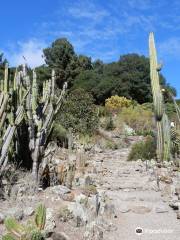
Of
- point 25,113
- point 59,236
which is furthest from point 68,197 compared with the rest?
point 25,113

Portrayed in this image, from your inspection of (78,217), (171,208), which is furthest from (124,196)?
(78,217)

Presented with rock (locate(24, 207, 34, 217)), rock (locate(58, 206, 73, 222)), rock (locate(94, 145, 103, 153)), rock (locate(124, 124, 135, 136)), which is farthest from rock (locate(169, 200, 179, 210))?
rock (locate(124, 124, 135, 136))

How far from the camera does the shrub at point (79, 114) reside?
62.8 ft

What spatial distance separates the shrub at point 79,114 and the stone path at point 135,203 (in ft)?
15.0

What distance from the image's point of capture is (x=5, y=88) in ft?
28.1

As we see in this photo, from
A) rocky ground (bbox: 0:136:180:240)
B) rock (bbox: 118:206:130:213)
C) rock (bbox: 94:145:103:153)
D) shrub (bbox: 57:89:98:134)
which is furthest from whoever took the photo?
shrub (bbox: 57:89:98:134)

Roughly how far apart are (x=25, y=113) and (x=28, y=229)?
140 inches

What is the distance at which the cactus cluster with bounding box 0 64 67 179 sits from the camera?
336 inches

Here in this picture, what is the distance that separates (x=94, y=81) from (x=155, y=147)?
19.9 metres

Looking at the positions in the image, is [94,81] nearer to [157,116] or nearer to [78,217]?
[157,116]

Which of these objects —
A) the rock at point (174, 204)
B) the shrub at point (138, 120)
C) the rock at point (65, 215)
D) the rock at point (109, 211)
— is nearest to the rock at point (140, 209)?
the rock at point (174, 204)

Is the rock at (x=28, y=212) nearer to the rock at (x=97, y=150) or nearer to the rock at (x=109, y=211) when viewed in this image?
the rock at (x=109, y=211)

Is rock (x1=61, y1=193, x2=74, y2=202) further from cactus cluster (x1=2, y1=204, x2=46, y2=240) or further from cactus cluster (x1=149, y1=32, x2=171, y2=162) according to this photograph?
cactus cluster (x1=149, y1=32, x2=171, y2=162)

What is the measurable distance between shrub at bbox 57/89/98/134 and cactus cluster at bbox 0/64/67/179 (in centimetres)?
913
